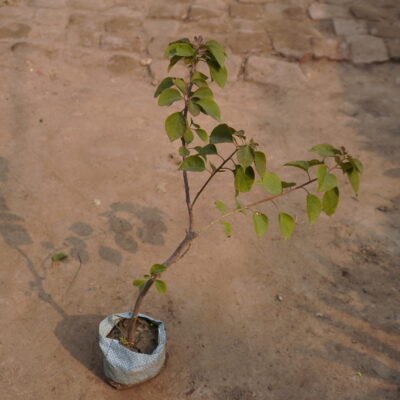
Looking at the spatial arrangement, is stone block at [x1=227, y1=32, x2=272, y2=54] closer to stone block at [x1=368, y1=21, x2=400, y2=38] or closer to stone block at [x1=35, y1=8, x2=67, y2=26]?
stone block at [x1=368, y1=21, x2=400, y2=38]

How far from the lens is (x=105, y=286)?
3447 millimetres

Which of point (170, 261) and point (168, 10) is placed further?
point (168, 10)

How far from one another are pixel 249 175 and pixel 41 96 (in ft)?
11.3

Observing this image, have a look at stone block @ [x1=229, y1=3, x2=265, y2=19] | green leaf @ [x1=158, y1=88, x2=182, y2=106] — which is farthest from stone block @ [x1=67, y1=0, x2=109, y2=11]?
green leaf @ [x1=158, y1=88, x2=182, y2=106]

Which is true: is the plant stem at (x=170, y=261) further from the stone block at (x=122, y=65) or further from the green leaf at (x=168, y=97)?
the stone block at (x=122, y=65)

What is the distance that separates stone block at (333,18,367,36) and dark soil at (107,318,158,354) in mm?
4378

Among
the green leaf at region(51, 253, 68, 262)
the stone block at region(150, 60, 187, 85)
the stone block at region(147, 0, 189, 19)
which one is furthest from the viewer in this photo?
the stone block at region(147, 0, 189, 19)

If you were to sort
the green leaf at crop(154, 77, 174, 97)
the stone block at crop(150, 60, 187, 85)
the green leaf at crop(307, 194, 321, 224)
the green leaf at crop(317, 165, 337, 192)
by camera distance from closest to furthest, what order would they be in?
1. the green leaf at crop(317, 165, 337, 192)
2. the green leaf at crop(307, 194, 321, 224)
3. the green leaf at crop(154, 77, 174, 97)
4. the stone block at crop(150, 60, 187, 85)

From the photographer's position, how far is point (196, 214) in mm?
4016

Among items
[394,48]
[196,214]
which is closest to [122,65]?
[196,214]

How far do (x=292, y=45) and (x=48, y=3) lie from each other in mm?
2841

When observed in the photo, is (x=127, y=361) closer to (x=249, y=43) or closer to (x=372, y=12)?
(x=249, y=43)

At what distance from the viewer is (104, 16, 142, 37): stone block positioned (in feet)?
20.0

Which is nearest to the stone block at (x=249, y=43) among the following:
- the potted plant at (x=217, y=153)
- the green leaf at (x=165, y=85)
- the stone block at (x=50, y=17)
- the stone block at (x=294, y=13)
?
the stone block at (x=294, y=13)
